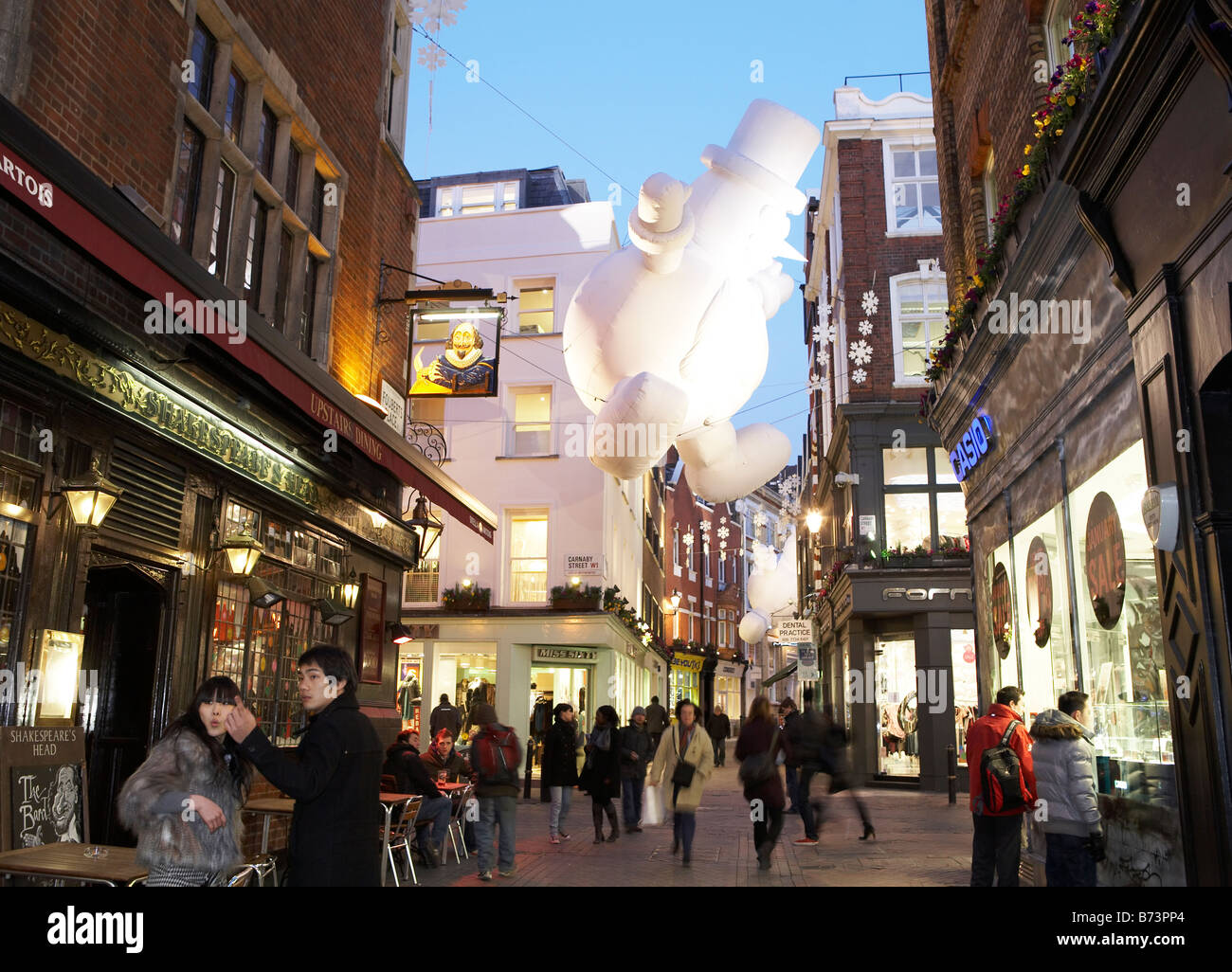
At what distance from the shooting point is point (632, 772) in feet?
46.6

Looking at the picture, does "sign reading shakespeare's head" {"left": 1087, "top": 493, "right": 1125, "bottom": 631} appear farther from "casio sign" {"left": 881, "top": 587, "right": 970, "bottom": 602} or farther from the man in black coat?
"casio sign" {"left": 881, "top": 587, "right": 970, "bottom": 602}

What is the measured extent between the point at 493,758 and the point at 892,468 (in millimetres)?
15651

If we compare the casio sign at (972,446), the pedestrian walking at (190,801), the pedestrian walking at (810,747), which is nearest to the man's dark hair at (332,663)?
the pedestrian walking at (190,801)

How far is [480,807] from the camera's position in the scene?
978 centimetres

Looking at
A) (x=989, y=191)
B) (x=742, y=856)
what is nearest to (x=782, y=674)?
(x=742, y=856)

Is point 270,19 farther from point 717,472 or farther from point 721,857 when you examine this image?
point 721,857

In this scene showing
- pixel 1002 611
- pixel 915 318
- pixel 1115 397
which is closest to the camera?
pixel 1115 397

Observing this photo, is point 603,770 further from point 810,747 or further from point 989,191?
point 989,191

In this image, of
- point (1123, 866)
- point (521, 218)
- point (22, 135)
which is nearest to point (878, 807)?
point (1123, 866)

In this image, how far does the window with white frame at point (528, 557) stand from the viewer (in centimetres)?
2500

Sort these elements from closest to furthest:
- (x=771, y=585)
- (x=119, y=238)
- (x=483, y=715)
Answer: (x=119, y=238) < (x=483, y=715) < (x=771, y=585)

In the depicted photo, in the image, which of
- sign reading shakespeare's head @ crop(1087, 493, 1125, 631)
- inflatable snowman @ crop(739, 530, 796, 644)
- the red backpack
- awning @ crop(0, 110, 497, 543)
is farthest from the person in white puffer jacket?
inflatable snowman @ crop(739, 530, 796, 644)

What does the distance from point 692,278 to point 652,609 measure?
33.0 m
